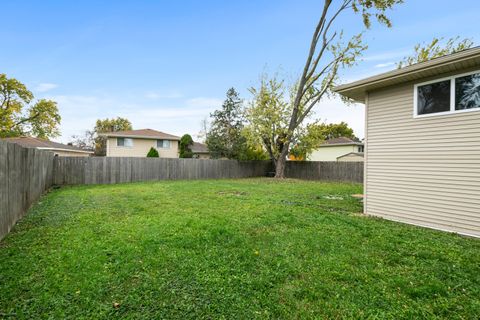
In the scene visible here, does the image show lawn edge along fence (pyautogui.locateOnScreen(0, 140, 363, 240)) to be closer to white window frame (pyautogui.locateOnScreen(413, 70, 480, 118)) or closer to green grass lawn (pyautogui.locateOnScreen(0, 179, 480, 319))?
green grass lawn (pyautogui.locateOnScreen(0, 179, 480, 319))

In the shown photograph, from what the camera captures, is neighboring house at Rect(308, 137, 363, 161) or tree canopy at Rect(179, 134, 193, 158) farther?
neighboring house at Rect(308, 137, 363, 161)

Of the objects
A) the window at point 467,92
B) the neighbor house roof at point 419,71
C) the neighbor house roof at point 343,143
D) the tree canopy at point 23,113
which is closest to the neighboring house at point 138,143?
the tree canopy at point 23,113

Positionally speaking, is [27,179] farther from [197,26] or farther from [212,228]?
[197,26]

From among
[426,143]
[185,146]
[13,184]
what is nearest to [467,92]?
[426,143]

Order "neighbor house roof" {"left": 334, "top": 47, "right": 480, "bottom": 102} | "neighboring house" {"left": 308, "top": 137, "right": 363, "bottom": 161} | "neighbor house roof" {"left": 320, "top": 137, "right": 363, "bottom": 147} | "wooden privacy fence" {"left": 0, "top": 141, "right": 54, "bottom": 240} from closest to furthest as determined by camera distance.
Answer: "wooden privacy fence" {"left": 0, "top": 141, "right": 54, "bottom": 240}
"neighbor house roof" {"left": 334, "top": 47, "right": 480, "bottom": 102}
"neighbor house roof" {"left": 320, "top": 137, "right": 363, "bottom": 147}
"neighboring house" {"left": 308, "top": 137, "right": 363, "bottom": 161}

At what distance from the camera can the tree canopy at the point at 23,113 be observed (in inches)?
832

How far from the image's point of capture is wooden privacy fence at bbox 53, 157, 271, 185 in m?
12.0

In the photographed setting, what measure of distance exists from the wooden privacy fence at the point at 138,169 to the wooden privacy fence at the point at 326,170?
3.78 metres

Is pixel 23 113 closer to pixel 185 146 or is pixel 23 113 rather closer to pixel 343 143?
pixel 185 146

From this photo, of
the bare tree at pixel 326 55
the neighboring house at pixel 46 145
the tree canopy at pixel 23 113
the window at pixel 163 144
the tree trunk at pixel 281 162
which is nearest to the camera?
the bare tree at pixel 326 55

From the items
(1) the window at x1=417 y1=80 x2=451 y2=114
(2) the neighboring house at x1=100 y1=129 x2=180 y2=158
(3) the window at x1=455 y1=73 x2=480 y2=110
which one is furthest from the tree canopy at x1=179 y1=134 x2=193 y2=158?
(3) the window at x1=455 y1=73 x2=480 y2=110

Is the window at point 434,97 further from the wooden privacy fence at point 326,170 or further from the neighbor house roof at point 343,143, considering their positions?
the neighbor house roof at point 343,143

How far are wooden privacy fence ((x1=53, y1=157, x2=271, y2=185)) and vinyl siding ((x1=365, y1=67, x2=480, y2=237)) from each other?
12041mm

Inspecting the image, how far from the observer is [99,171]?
12.7 meters
